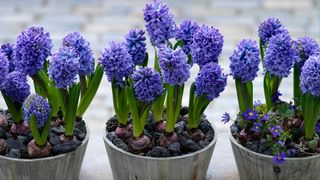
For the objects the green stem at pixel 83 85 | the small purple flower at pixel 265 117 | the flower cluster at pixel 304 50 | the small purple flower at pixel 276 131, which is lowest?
the small purple flower at pixel 276 131

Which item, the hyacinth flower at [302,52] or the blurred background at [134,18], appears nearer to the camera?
the hyacinth flower at [302,52]

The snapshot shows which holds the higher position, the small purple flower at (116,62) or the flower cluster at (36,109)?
the small purple flower at (116,62)

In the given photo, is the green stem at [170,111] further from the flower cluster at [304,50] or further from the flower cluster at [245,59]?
the flower cluster at [304,50]

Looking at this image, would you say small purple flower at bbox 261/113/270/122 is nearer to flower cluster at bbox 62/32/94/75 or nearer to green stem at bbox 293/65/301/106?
green stem at bbox 293/65/301/106

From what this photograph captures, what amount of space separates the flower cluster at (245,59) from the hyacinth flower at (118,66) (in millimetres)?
203

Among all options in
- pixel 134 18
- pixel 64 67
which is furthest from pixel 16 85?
pixel 134 18

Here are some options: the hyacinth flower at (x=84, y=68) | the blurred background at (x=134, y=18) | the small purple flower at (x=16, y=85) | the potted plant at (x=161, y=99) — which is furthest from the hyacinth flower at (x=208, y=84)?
the blurred background at (x=134, y=18)

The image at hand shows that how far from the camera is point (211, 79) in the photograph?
4.06 ft

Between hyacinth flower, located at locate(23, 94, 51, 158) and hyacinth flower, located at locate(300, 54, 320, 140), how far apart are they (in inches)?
19.4

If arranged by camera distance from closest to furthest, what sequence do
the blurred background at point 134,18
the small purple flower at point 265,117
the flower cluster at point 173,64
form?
the flower cluster at point 173,64 → the small purple flower at point 265,117 → the blurred background at point 134,18

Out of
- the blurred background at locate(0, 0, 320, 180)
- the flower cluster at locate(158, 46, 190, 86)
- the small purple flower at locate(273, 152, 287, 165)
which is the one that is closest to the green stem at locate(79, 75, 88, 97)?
the flower cluster at locate(158, 46, 190, 86)

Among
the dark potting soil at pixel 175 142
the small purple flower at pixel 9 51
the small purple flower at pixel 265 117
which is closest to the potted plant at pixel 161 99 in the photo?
the dark potting soil at pixel 175 142

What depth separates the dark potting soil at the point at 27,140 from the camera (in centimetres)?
126

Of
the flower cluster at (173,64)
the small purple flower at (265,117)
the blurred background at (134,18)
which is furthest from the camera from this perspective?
the blurred background at (134,18)
